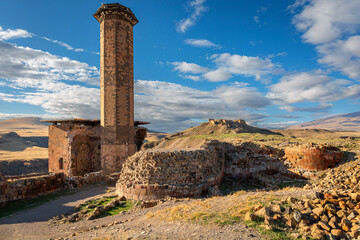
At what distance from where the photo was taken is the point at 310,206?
6.34 m

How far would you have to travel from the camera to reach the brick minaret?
21.2 meters

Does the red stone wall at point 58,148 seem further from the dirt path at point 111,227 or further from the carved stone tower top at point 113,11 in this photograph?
the carved stone tower top at point 113,11

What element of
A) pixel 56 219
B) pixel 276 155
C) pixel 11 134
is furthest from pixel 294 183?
pixel 11 134

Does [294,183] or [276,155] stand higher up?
[276,155]

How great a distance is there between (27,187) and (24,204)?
136cm

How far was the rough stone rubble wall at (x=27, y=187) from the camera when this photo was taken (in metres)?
12.7

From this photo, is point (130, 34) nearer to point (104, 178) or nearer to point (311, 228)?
point (104, 178)

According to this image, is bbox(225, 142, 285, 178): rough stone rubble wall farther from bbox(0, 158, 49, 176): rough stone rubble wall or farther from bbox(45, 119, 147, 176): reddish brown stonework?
bbox(0, 158, 49, 176): rough stone rubble wall

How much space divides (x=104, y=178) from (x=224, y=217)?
Answer: 14959mm

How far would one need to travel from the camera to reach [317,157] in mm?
14953

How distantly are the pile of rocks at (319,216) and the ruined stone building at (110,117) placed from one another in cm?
1705

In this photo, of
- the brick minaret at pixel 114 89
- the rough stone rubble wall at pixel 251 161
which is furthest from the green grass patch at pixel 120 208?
the brick minaret at pixel 114 89

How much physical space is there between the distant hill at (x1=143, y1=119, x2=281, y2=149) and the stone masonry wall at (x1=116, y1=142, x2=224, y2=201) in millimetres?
25784

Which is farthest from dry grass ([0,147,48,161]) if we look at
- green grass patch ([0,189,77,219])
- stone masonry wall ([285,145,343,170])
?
stone masonry wall ([285,145,343,170])
